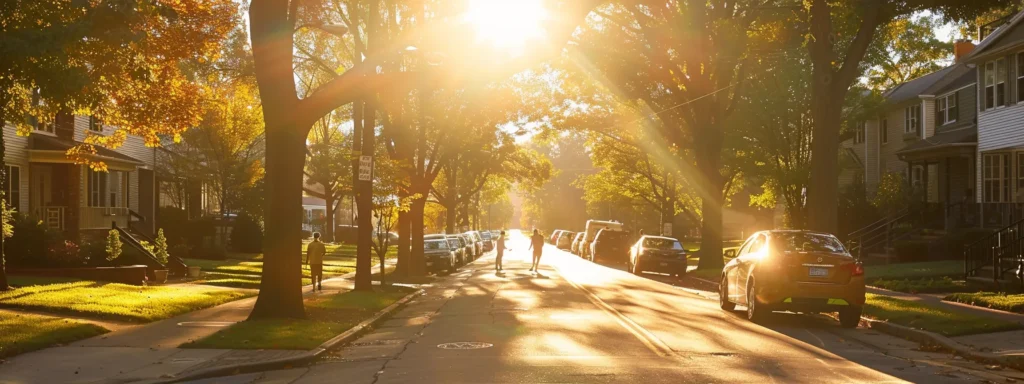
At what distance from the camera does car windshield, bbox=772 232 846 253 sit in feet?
57.8

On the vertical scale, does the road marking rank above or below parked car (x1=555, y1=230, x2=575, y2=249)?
above

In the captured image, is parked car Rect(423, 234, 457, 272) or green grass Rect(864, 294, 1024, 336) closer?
green grass Rect(864, 294, 1024, 336)

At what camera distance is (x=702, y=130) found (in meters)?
37.8

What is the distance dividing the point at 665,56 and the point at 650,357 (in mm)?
24824

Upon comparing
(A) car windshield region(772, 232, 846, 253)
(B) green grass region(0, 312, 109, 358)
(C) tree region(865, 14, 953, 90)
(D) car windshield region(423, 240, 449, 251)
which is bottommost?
(B) green grass region(0, 312, 109, 358)

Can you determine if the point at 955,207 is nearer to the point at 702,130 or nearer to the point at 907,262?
the point at 907,262

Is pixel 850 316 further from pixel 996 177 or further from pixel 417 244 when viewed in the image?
pixel 417 244

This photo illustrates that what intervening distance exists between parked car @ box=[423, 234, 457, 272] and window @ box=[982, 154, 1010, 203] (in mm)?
19373

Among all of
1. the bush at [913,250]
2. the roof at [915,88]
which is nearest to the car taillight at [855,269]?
the bush at [913,250]

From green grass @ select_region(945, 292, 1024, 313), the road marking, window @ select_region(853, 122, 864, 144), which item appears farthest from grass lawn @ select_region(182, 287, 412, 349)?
window @ select_region(853, 122, 864, 144)

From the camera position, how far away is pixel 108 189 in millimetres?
39562

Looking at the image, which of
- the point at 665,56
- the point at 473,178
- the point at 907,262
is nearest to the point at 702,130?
the point at 665,56

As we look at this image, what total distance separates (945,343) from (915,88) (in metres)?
36.5

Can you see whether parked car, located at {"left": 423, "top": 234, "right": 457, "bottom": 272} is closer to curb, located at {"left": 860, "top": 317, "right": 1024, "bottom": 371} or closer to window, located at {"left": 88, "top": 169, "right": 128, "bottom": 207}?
window, located at {"left": 88, "top": 169, "right": 128, "bottom": 207}
